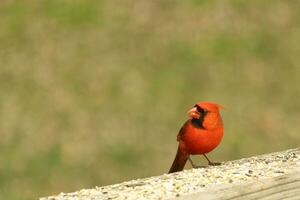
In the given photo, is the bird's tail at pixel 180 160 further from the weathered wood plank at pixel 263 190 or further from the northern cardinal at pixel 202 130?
the weathered wood plank at pixel 263 190

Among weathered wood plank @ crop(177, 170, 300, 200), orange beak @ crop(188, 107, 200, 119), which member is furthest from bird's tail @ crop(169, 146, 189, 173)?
weathered wood plank @ crop(177, 170, 300, 200)

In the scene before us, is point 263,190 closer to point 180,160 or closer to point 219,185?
point 219,185

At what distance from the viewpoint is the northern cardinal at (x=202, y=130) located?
12.3 ft

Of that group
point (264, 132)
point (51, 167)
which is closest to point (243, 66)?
point (264, 132)

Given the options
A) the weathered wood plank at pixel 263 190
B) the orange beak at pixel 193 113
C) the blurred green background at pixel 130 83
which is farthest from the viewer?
the blurred green background at pixel 130 83

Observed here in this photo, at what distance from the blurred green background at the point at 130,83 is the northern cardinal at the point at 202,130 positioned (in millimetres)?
4948

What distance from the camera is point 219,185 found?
300 cm

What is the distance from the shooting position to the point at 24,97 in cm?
1106

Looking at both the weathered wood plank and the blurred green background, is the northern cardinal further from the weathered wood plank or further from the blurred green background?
the blurred green background

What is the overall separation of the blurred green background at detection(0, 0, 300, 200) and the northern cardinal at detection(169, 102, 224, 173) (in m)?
4.95

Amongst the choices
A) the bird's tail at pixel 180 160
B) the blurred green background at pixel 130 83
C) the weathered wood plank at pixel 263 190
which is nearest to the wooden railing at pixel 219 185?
the weathered wood plank at pixel 263 190

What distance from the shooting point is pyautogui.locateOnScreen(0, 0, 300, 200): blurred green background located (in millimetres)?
9852

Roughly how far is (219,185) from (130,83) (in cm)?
836

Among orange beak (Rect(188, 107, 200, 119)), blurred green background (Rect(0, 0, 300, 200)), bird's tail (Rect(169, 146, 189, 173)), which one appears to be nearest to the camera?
orange beak (Rect(188, 107, 200, 119))
